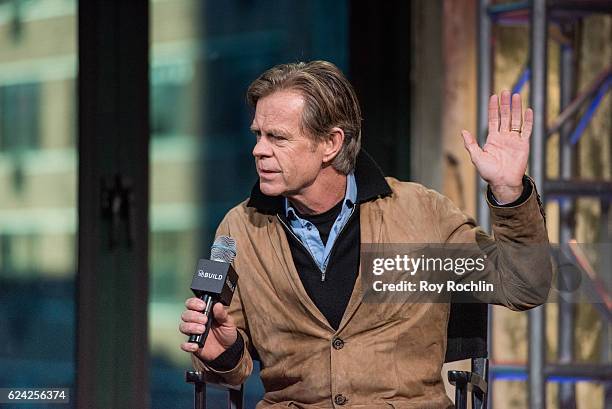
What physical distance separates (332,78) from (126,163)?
1720 millimetres

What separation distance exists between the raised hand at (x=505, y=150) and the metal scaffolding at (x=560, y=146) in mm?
1546

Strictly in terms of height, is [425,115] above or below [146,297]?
above

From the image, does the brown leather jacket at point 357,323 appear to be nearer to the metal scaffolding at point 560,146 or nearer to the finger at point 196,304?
the finger at point 196,304

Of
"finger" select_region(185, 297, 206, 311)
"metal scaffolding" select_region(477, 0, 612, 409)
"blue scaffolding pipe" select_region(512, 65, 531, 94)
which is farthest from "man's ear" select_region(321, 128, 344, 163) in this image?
"blue scaffolding pipe" select_region(512, 65, 531, 94)

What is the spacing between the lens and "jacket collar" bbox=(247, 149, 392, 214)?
287cm

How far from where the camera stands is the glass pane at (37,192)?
426 cm

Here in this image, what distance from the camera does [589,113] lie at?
456 centimetres

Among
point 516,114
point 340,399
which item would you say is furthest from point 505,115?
point 340,399

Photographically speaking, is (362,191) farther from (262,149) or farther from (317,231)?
(262,149)

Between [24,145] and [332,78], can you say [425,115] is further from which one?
[332,78]

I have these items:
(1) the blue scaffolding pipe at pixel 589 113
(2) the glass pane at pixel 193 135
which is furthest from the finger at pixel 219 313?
(1) the blue scaffolding pipe at pixel 589 113

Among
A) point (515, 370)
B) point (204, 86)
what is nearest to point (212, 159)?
point (204, 86)

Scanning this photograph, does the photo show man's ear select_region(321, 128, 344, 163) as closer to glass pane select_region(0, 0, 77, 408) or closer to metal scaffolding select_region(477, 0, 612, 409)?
metal scaffolding select_region(477, 0, 612, 409)

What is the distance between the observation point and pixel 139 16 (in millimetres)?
4414
